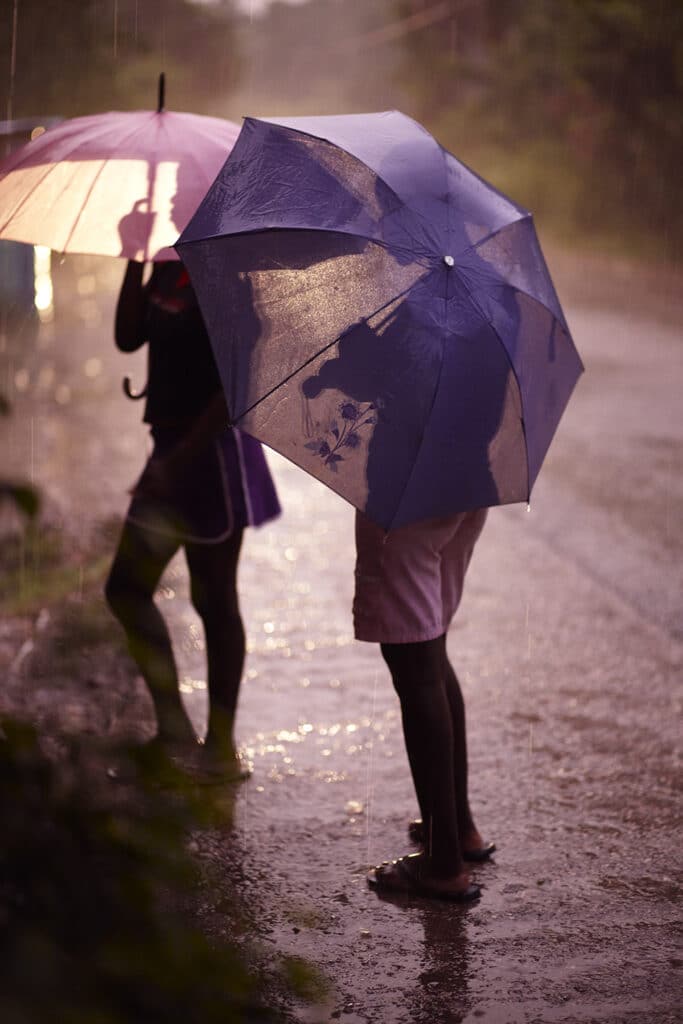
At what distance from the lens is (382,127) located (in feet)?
10.9

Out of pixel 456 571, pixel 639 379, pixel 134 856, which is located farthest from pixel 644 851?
pixel 639 379

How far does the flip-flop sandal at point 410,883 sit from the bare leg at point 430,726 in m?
0.13

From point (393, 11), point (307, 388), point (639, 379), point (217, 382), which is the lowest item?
point (307, 388)

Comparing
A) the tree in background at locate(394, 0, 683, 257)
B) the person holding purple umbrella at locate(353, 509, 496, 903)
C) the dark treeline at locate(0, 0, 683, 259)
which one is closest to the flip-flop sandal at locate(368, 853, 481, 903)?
the person holding purple umbrella at locate(353, 509, 496, 903)

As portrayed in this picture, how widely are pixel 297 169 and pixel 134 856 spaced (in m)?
2.13

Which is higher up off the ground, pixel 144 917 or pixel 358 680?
pixel 358 680

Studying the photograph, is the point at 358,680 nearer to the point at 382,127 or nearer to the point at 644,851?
the point at 644,851

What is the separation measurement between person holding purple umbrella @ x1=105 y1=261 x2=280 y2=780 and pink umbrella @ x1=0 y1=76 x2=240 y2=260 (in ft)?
0.69

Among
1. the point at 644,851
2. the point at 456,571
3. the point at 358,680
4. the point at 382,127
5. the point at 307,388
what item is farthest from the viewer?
the point at 358,680

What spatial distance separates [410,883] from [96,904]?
2503 millimetres

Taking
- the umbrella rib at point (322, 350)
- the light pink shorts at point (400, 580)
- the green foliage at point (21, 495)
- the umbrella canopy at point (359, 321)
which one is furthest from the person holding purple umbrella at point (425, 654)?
the green foliage at point (21, 495)

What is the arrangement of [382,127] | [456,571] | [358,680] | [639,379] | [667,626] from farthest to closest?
[639,379], [667,626], [358,680], [456,571], [382,127]

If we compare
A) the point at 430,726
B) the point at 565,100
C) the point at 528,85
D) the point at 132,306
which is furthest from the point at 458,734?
the point at 528,85

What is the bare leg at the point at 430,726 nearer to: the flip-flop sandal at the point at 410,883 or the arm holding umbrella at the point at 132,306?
the flip-flop sandal at the point at 410,883
